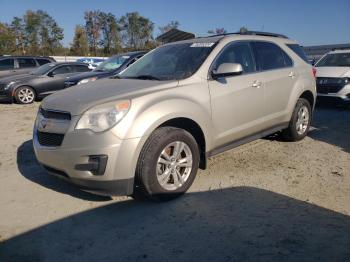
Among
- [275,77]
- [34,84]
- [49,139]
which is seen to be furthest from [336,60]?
[34,84]

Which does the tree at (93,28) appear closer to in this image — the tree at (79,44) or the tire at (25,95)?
the tree at (79,44)

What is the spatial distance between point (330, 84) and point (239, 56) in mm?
5623

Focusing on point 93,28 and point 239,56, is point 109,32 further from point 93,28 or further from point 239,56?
point 239,56

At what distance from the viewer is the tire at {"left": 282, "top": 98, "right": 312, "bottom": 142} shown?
19.5ft

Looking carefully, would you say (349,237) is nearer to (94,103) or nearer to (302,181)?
(302,181)

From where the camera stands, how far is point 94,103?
367 centimetres

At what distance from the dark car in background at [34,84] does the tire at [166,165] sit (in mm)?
9810

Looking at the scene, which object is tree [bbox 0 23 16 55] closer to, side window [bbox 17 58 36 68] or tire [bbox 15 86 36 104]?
side window [bbox 17 58 36 68]

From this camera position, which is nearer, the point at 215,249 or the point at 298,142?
the point at 215,249

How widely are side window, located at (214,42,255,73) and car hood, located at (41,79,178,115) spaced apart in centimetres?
90

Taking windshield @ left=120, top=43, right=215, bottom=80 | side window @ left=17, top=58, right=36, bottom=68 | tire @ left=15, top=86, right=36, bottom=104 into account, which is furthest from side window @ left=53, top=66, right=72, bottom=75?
windshield @ left=120, top=43, right=215, bottom=80

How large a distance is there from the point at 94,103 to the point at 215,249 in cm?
180

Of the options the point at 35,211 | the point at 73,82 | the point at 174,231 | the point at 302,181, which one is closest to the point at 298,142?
the point at 302,181

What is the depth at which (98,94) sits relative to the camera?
155 inches
